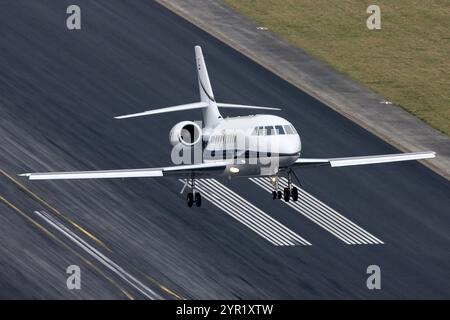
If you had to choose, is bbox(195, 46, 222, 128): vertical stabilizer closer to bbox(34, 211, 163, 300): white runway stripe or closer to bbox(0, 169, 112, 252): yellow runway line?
bbox(34, 211, 163, 300): white runway stripe

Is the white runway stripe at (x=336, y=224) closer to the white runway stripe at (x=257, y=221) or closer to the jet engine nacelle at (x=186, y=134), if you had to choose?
the white runway stripe at (x=257, y=221)

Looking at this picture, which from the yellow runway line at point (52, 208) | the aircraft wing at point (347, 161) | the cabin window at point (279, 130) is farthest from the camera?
the yellow runway line at point (52, 208)

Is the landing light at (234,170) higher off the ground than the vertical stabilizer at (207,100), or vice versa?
the vertical stabilizer at (207,100)

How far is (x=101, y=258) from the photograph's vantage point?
189 metres

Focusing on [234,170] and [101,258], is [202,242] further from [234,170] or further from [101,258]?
[234,170]

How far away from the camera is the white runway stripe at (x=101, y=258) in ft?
609

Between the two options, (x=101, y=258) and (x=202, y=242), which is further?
(x=202, y=242)

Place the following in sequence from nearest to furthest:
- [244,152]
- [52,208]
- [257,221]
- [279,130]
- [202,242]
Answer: [279,130] → [244,152] → [202,242] → [52,208] → [257,221]

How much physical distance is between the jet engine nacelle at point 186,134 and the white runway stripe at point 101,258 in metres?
24.1

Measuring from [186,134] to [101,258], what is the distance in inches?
1069

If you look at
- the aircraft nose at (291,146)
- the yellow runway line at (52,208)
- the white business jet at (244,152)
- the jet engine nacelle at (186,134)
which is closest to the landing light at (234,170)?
the white business jet at (244,152)

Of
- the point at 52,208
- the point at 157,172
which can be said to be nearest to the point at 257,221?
the point at 52,208

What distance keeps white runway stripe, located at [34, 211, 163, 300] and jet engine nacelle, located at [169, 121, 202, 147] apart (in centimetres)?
2415

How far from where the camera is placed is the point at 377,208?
19938 cm
